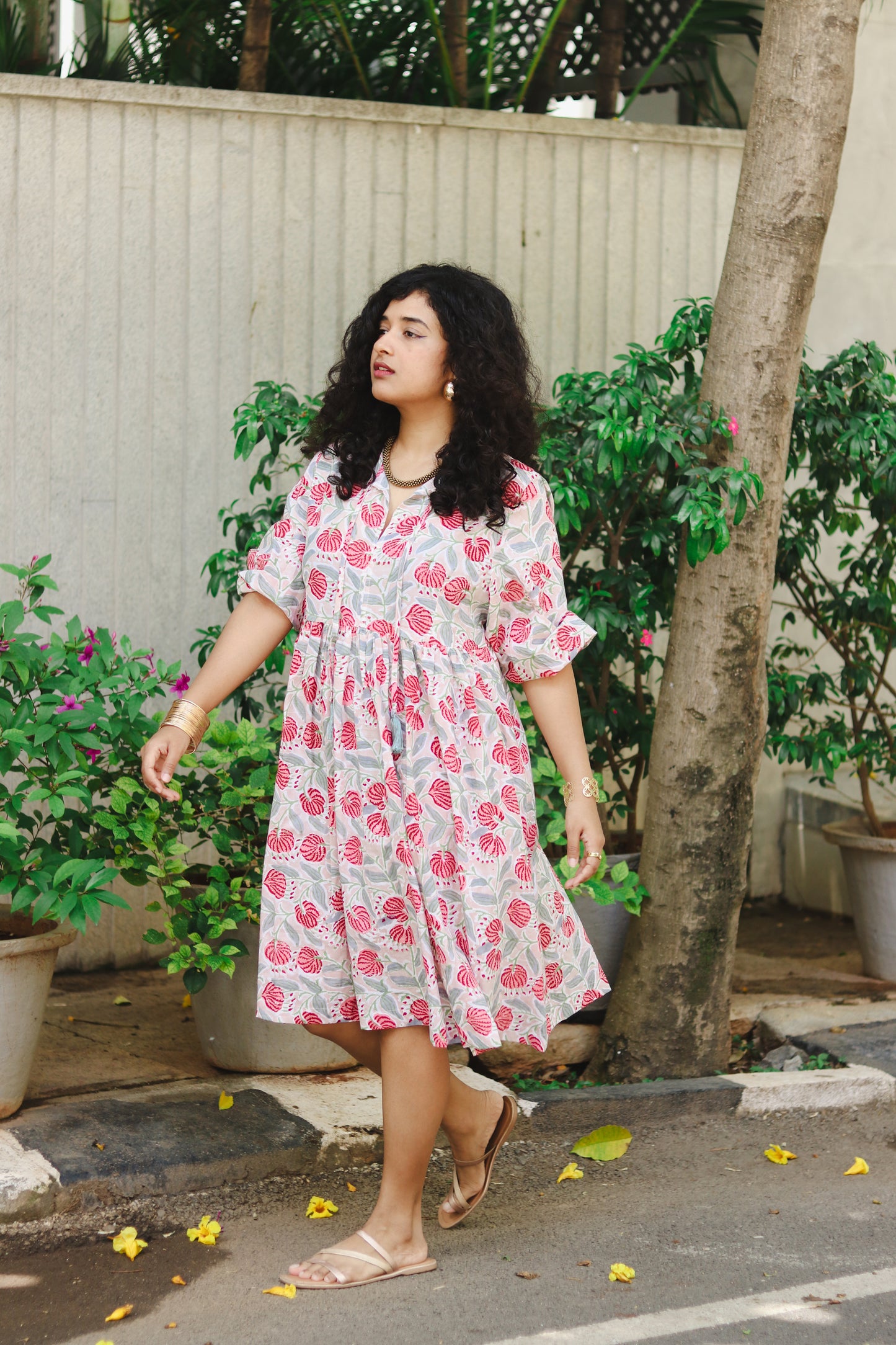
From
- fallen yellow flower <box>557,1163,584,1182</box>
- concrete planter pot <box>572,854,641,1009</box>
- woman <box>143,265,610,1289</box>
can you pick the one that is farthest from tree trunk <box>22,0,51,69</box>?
fallen yellow flower <box>557,1163,584,1182</box>

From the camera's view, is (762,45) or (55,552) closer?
(762,45)

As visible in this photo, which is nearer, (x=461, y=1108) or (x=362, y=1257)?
(x=362, y=1257)

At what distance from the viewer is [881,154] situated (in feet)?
17.9

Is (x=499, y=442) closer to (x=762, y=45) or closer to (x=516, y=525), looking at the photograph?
(x=516, y=525)

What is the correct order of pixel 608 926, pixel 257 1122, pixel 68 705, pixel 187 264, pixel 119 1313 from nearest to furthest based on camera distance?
pixel 119 1313 → pixel 68 705 → pixel 257 1122 → pixel 608 926 → pixel 187 264

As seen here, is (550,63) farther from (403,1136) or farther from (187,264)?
(403,1136)

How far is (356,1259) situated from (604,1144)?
3.20 ft

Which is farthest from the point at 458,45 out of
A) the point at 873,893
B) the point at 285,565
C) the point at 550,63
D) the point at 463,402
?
the point at 873,893

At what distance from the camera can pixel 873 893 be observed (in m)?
4.64

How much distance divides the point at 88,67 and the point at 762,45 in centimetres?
225

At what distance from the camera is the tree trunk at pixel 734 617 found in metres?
3.51

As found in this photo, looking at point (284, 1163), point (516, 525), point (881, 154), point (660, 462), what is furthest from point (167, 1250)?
point (881, 154)

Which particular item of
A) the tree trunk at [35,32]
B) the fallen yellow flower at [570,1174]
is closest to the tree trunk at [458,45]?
the tree trunk at [35,32]

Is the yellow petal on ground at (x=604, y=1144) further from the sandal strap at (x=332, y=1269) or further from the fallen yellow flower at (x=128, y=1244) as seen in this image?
the fallen yellow flower at (x=128, y=1244)
